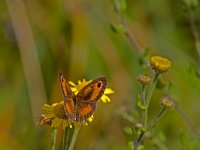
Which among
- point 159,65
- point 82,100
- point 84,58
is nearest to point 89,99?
point 82,100

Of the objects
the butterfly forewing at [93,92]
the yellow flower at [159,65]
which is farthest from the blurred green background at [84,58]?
the butterfly forewing at [93,92]

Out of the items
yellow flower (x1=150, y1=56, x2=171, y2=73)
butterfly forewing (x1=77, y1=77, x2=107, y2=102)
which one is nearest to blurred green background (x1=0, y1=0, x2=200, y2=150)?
yellow flower (x1=150, y1=56, x2=171, y2=73)

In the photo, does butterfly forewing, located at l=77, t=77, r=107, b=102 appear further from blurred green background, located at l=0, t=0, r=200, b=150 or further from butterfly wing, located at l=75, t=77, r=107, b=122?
blurred green background, located at l=0, t=0, r=200, b=150

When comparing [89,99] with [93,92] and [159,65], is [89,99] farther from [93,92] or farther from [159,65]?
[159,65]

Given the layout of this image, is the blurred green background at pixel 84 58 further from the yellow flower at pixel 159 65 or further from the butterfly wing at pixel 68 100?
the butterfly wing at pixel 68 100

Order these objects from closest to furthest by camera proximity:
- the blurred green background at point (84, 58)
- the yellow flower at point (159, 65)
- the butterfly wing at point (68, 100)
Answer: the butterfly wing at point (68, 100) → the yellow flower at point (159, 65) → the blurred green background at point (84, 58)

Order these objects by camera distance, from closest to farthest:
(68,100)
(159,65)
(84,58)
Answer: (68,100)
(159,65)
(84,58)

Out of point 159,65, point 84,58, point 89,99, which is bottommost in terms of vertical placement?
point 89,99
